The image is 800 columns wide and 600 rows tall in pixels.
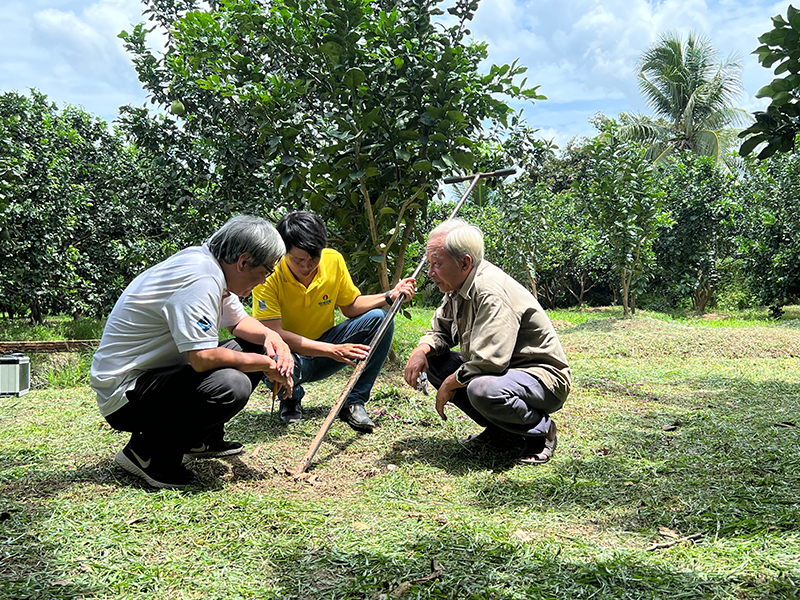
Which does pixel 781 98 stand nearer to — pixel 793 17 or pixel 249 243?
pixel 793 17

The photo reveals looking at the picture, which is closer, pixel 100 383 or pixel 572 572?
pixel 572 572

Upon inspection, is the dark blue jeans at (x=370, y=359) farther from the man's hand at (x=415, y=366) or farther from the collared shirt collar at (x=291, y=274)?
the man's hand at (x=415, y=366)

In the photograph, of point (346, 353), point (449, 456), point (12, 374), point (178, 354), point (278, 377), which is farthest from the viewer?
point (12, 374)

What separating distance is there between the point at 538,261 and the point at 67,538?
12952mm

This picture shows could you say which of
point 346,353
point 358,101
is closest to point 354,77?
point 358,101

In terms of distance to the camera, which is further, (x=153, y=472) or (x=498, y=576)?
(x=153, y=472)

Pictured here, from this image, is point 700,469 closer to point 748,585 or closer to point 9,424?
point 748,585

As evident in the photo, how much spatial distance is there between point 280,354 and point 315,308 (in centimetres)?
98

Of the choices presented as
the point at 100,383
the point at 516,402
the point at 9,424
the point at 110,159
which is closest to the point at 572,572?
the point at 516,402

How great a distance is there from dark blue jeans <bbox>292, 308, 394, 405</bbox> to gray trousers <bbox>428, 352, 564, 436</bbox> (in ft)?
2.55

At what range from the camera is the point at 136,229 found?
10.6m

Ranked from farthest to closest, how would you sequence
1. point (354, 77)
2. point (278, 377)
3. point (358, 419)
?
point (354, 77) → point (358, 419) → point (278, 377)

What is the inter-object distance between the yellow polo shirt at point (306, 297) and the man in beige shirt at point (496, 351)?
85cm

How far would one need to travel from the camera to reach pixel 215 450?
3.00 m
